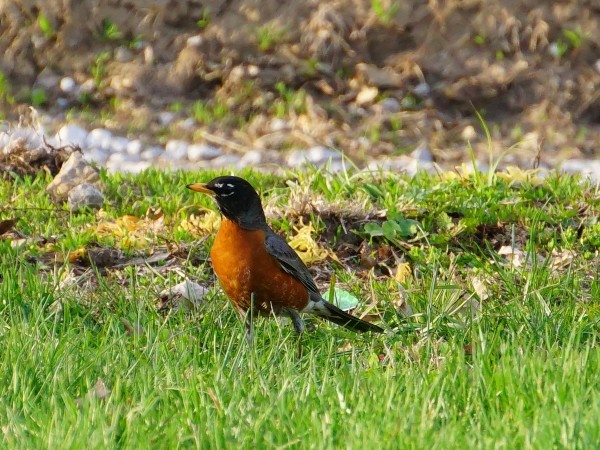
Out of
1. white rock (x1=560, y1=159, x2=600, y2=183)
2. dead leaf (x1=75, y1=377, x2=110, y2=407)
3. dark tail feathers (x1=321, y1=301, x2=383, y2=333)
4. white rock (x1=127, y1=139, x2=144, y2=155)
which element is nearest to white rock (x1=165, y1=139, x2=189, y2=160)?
white rock (x1=127, y1=139, x2=144, y2=155)

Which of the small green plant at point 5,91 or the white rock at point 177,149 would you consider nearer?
the white rock at point 177,149

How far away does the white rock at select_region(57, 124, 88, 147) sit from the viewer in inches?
327

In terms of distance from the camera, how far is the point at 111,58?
9508 mm

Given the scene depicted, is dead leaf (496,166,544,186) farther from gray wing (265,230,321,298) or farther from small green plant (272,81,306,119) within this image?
small green plant (272,81,306,119)

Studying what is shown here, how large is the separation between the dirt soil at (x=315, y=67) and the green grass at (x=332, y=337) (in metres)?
2.46

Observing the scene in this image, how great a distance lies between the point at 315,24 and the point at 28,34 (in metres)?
2.47

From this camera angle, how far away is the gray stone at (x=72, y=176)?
601 cm

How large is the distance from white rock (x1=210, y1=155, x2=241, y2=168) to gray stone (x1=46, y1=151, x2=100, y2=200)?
1.72 m

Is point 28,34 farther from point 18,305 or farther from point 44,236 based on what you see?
point 18,305

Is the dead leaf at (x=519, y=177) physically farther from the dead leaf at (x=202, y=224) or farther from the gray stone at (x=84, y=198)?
the gray stone at (x=84, y=198)

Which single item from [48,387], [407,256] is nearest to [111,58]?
[407,256]

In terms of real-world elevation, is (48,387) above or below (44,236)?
above

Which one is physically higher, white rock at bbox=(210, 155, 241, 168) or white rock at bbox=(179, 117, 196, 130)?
white rock at bbox=(210, 155, 241, 168)

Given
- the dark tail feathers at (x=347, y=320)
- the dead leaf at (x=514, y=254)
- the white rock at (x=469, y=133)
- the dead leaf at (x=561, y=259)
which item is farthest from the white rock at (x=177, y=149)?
the dark tail feathers at (x=347, y=320)
